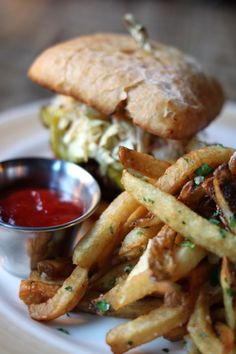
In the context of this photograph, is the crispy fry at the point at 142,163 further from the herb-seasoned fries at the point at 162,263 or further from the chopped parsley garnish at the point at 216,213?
the chopped parsley garnish at the point at 216,213

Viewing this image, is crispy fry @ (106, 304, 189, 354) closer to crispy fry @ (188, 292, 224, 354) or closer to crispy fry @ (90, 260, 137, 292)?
crispy fry @ (188, 292, 224, 354)

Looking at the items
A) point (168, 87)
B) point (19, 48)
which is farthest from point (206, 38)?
point (168, 87)

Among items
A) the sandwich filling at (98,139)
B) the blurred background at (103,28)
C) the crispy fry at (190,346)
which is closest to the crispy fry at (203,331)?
the crispy fry at (190,346)

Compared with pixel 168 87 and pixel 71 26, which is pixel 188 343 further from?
pixel 71 26

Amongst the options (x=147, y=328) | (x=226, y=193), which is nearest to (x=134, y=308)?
(x=147, y=328)

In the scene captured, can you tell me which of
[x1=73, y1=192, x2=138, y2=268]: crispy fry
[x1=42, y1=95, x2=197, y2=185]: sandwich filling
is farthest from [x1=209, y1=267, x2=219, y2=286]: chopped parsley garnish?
[x1=42, y1=95, x2=197, y2=185]: sandwich filling

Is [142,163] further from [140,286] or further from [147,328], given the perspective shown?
[147,328]
